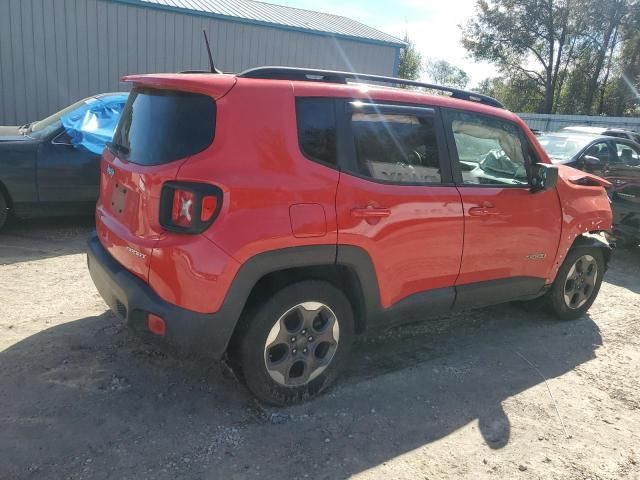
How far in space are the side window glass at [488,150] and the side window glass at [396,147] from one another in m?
0.25

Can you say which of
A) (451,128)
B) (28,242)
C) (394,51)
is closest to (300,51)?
(394,51)

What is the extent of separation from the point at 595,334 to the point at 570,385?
1.15 meters

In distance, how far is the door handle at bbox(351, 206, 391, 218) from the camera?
116 inches

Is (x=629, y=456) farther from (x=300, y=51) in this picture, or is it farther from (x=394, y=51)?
(x=394, y=51)

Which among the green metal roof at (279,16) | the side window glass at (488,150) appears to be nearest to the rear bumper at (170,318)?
the side window glass at (488,150)

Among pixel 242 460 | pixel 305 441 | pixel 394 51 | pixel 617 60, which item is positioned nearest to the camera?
pixel 242 460

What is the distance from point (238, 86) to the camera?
271 cm

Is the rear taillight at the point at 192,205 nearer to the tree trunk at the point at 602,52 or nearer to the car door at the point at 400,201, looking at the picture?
the car door at the point at 400,201

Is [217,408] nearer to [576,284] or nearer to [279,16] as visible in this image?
[576,284]

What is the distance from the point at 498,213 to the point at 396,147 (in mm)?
971

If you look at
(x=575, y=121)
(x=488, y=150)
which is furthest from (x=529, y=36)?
(x=488, y=150)

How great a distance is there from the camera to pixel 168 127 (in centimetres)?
277

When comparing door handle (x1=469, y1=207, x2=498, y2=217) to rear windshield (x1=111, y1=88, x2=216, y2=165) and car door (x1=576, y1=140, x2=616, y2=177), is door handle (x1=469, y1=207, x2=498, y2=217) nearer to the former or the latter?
rear windshield (x1=111, y1=88, x2=216, y2=165)

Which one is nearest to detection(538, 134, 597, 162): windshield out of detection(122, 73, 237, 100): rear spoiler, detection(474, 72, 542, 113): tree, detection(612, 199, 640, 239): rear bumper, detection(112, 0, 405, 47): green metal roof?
detection(612, 199, 640, 239): rear bumper
